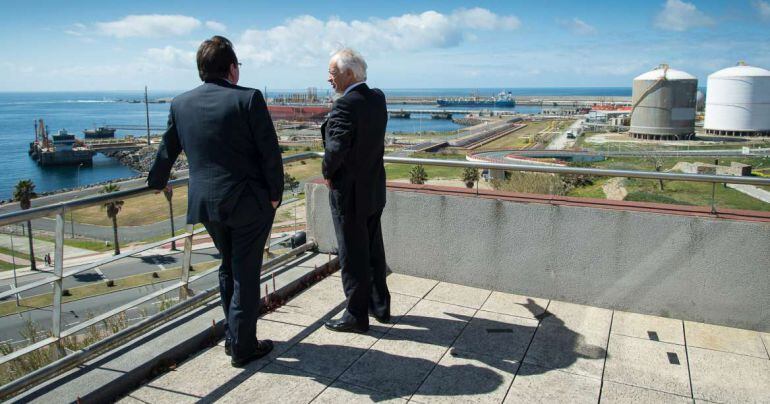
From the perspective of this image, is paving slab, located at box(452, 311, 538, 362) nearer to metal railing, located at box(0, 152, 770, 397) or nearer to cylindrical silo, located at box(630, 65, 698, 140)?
metal railing, located at box(0, 152, 770, 397)

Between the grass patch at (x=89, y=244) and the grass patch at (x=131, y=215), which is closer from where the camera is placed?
the grass patch at (x=131, y=215)

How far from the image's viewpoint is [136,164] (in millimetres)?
Answer: 89938

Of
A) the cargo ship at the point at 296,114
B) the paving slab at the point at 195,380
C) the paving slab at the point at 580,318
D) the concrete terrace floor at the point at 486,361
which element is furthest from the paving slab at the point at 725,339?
the cargo ship at the point at 296,114

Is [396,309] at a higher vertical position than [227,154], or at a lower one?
lower

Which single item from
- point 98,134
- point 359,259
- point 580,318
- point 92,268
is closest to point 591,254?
point 580,318

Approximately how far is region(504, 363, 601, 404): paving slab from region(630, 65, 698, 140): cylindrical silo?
68.0 meters

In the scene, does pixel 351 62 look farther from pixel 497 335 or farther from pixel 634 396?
pixel 634 396

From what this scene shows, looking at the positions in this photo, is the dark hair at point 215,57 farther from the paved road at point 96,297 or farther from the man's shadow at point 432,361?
the paved road at point 96,297

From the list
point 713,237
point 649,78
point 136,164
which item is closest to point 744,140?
point 649,78

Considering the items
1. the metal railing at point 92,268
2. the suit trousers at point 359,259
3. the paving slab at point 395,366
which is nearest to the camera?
the metal railing at point 92,268

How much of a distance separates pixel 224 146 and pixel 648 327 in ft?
10.4

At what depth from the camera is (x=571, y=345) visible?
3.68 metres

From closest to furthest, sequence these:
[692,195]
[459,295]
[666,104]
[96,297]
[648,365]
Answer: [648,365], [459,295], [692,195], [96,297], [666,104]

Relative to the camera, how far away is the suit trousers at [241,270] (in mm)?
3143
